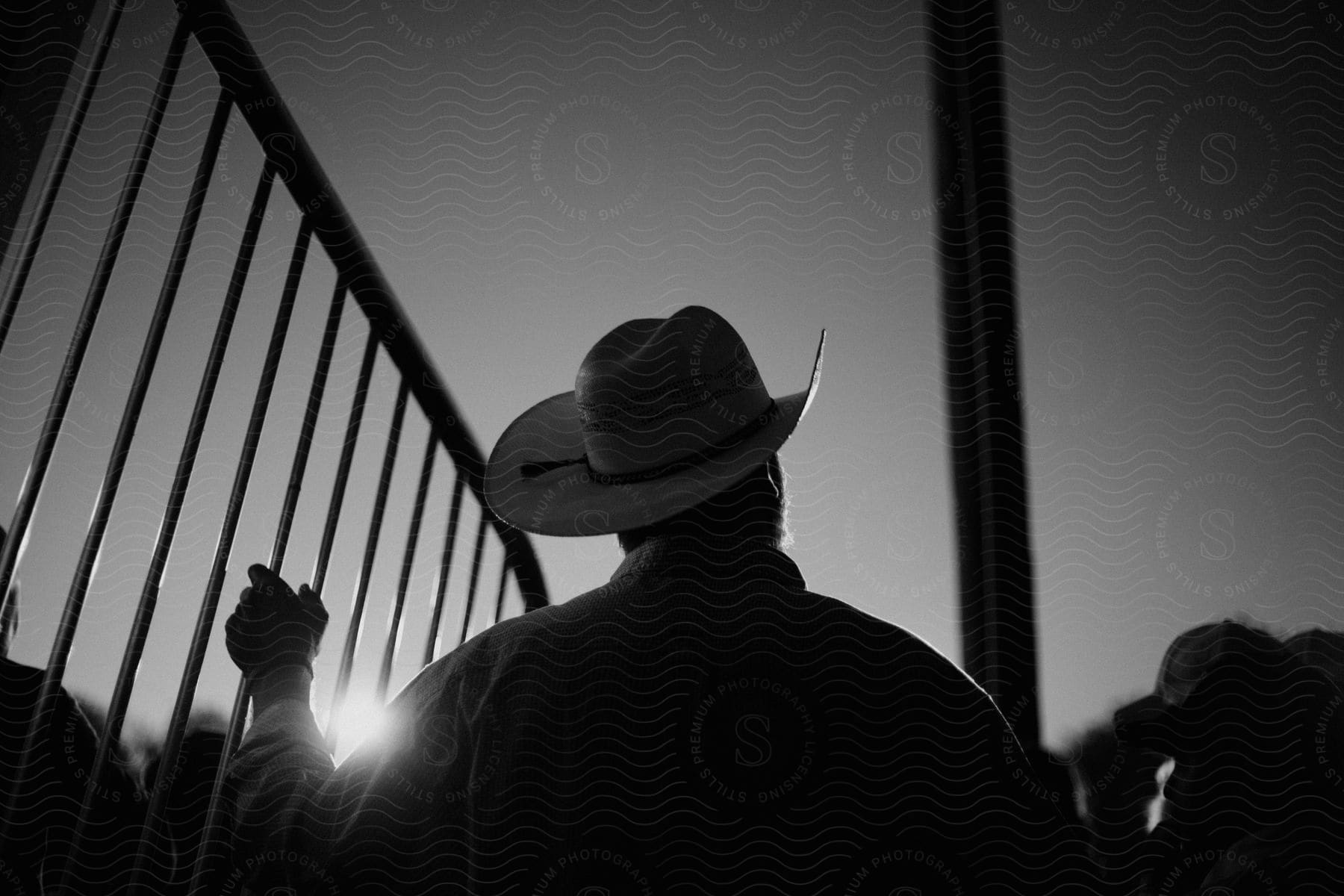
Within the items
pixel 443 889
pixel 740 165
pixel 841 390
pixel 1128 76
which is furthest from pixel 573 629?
pixel 1128 76

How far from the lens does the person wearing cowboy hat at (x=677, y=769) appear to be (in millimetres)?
801

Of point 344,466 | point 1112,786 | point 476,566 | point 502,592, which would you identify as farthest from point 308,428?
point 502,592

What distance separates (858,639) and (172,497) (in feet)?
2.57

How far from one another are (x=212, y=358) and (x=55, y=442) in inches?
7.8

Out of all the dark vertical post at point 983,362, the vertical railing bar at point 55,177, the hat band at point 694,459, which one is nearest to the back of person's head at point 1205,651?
the dark vertical post at point 983,362

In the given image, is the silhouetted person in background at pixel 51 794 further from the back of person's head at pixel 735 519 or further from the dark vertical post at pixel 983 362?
the dark vertical post at pixel 983 362

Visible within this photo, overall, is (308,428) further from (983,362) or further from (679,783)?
(983,362)

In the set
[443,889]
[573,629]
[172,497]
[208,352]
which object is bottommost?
[443,889]

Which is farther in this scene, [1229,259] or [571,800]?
[1229,259]

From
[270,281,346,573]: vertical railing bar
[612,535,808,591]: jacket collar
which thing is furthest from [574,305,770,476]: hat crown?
[270,281,346,573]: vertical railing bar

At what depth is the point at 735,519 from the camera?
98 cm

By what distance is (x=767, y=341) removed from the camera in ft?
4.36

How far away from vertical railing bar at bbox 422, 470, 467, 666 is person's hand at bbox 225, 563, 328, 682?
76 cm

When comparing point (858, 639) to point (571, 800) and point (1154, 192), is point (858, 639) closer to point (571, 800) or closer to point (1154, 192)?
point (571, 800)
